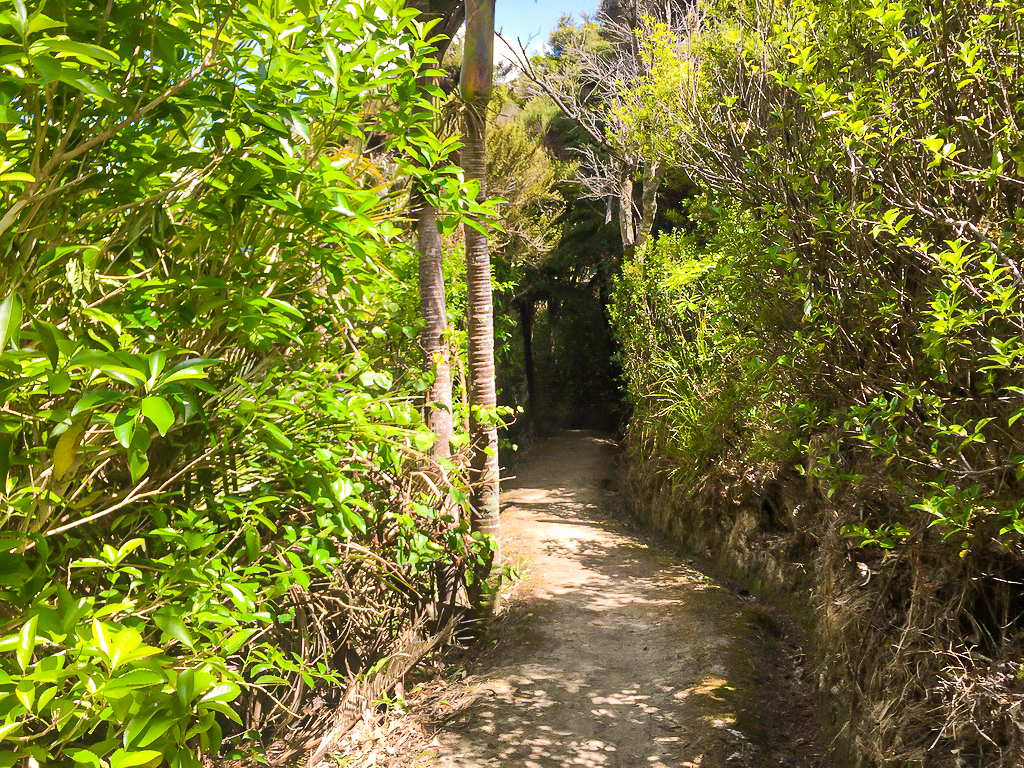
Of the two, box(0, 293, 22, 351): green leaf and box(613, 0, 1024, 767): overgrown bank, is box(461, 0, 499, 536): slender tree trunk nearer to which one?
box(613, 0, 1024, 767): overgrown bank

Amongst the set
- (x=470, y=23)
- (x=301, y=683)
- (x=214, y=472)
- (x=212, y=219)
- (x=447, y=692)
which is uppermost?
(x=470, y=23)

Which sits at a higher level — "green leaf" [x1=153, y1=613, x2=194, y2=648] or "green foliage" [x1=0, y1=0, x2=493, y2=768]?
"green foliage" [x1=0, y1=0, x2=493, y2=768]

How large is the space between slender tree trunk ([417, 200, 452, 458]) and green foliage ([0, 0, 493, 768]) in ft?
10.0

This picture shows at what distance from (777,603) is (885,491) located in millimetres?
3761

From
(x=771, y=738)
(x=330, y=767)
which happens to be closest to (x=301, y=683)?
(x=330, y=767)

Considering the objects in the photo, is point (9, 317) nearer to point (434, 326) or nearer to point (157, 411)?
point (157, 411)

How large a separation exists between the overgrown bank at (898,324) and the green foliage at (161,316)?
7.03 ft

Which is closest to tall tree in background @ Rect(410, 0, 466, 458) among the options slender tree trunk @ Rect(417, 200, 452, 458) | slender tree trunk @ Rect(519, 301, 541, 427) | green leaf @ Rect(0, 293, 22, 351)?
slender tree trunk @ Rect(417, 200, 452, 458)

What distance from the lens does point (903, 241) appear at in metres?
3.04

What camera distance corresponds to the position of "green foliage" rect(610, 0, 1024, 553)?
2.96 metres

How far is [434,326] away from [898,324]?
3710 millimetres

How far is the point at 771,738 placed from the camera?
475 cm

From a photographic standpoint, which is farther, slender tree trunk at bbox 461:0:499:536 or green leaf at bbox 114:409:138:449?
slender tree trunk at bbox 461:0:499:536

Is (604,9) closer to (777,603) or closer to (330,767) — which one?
(777,603)
